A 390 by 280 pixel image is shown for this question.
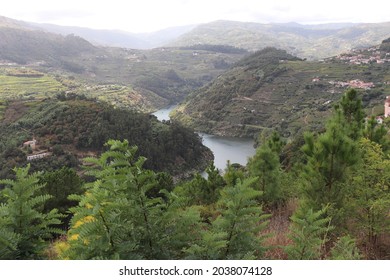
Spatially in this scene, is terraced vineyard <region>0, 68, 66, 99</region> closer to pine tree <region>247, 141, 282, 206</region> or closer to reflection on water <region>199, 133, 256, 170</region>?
reflection on water <region>199, 133, 256, 170</region>

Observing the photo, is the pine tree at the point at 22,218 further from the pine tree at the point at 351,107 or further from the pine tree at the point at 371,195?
the pine tree at the point at 351,107

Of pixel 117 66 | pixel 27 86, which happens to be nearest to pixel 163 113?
pixel 27 86

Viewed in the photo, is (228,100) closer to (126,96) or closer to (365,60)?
(126,96)

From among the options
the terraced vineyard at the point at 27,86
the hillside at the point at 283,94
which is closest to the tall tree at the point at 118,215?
the hillside at the point at 283,94

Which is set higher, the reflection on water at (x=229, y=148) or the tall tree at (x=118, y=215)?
the tall tree at (x=118, y=215)

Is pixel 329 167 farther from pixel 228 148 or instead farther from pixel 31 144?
pixel 228 148
